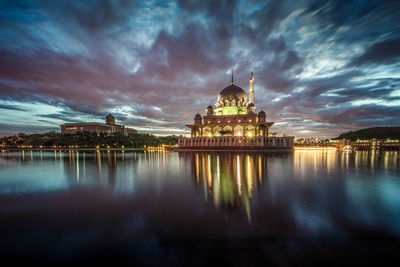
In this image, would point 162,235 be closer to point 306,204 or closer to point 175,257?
point 175,257

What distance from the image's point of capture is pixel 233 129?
4894 centimetres

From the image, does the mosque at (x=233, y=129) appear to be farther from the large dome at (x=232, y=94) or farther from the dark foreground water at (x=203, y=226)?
the dark foreground water at (x=203, y=226)

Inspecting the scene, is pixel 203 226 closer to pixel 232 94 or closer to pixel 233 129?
pixel 233 129

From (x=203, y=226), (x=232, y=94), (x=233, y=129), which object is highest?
(x=232, y=94)

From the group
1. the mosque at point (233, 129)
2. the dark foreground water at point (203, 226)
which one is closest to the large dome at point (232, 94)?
the mosque at point (233, 129)

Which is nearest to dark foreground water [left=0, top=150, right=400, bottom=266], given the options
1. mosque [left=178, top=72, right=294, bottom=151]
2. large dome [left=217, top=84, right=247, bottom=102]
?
mosque [left=178, top=72, right=294, bottom=151]

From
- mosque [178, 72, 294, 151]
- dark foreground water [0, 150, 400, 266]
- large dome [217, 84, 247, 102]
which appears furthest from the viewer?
large dome [217, 84, 247, 102]

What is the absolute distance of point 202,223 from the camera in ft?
15.0

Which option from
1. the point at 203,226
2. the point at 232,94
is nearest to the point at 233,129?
the point at 232,94

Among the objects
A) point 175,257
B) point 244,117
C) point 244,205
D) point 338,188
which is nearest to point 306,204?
point 244,205

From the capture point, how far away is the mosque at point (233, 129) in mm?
40312

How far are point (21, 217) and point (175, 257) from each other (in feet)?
17.9

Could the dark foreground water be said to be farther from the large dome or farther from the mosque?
the large dome

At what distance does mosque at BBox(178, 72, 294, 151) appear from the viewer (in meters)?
40.3
